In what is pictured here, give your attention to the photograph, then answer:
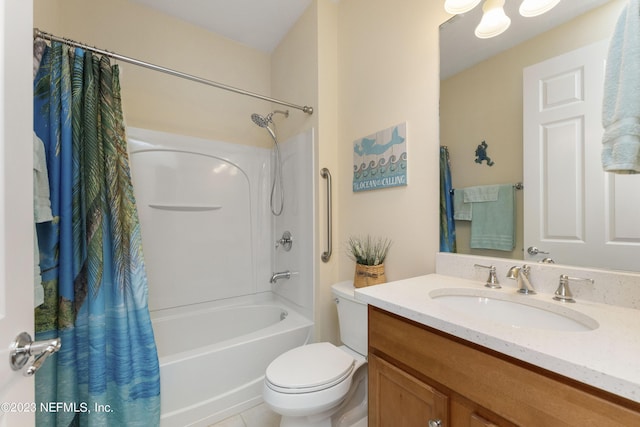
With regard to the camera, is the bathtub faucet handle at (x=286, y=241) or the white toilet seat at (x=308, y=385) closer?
the white toilet seat at (x=308, y=385)

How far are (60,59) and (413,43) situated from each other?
1.69m

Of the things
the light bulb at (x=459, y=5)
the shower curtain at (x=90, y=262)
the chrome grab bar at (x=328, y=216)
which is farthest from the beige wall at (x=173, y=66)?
the light bulb at (x=459, y=5)

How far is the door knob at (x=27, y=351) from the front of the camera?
1.59 feet

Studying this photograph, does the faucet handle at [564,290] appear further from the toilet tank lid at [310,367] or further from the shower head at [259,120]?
the shower head at [259,120]

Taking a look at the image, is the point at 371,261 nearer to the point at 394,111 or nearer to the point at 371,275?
the point at 371,275

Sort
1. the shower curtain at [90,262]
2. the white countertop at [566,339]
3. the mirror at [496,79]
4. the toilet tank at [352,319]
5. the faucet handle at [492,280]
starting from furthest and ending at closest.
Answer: the toilet tank at [352,319], the shower curtain at [90,262], the faucet handle at [492,280], the mirror at [496,79], the white countertop at [566,339]

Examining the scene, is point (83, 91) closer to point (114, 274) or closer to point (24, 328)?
point (114, 274)

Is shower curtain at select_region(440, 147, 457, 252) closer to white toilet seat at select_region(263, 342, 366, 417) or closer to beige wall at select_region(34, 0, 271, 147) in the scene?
white toilet seat at select_region(263, 342, 366, 417)

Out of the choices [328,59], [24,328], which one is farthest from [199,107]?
[24,328]

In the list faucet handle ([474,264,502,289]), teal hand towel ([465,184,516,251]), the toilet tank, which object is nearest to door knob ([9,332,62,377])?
the toilet tank

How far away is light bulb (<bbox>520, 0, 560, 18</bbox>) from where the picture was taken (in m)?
0.93

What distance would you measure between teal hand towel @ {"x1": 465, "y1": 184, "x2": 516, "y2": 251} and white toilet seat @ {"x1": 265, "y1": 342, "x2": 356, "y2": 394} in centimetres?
83

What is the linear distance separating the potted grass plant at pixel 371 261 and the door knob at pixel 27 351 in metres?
1.21

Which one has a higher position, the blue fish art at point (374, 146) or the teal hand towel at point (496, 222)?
the blue fish art at point (374, 146)
